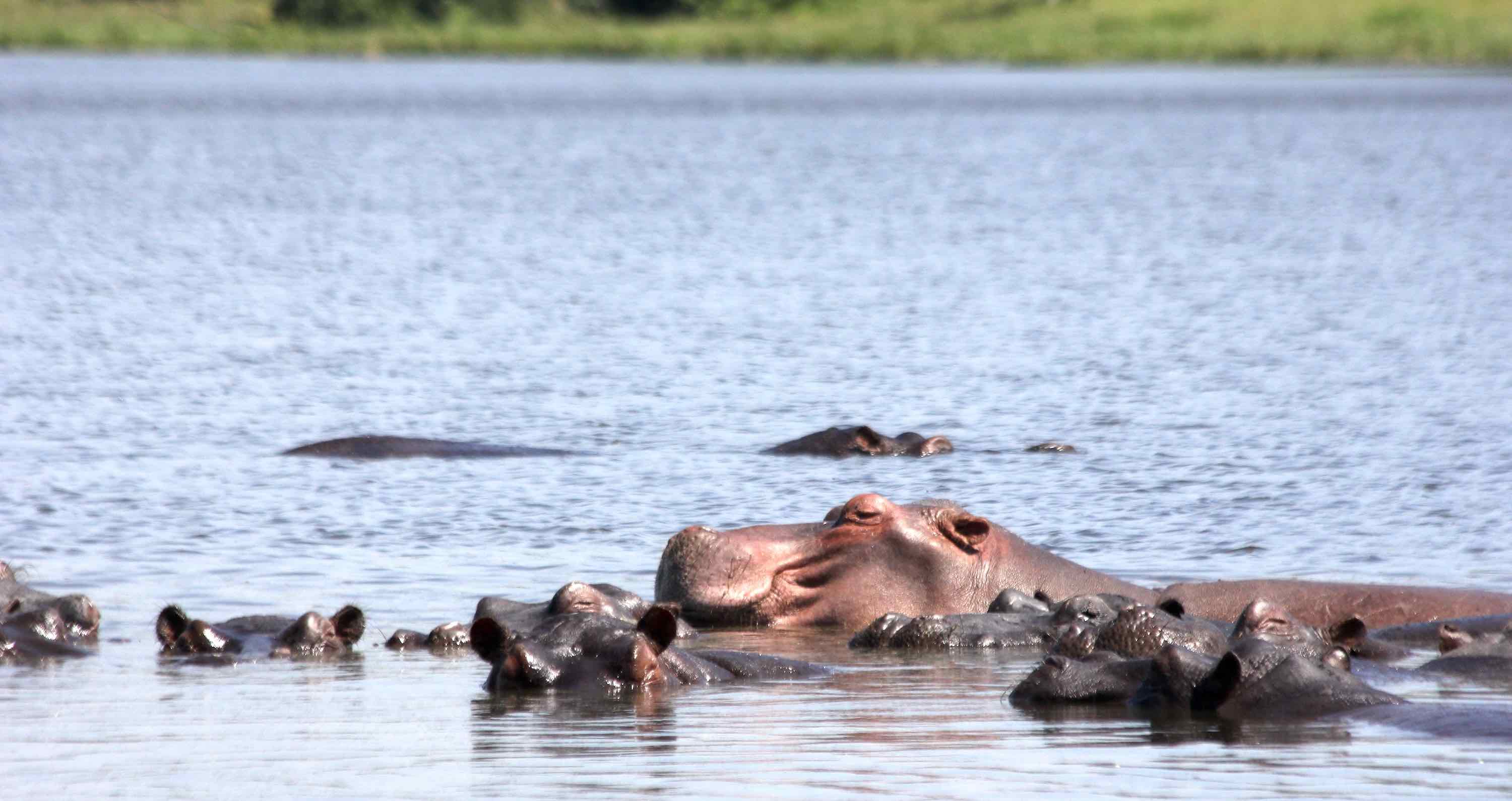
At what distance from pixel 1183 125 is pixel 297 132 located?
66.1 feet

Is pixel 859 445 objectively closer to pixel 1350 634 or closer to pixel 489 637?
pixel 1350 634

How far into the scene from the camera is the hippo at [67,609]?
29.5 ft

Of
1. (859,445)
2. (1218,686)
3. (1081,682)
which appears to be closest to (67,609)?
(1081,682)

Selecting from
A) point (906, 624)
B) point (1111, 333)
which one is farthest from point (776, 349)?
point (906, 624)

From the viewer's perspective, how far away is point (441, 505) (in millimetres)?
12938

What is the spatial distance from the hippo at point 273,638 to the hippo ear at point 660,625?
135cm

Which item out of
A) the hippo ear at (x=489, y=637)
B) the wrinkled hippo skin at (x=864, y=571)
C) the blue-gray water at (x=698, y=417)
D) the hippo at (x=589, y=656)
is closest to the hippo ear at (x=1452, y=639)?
the blue-gray water at (x=698, y=417)

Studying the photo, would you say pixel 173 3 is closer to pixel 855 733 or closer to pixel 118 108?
pixel 118 108

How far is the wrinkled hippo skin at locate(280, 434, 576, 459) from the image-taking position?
48.3 ft

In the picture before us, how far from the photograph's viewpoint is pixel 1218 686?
24.5 feet

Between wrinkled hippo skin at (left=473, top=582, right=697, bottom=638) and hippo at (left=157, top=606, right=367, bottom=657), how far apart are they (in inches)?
18.5

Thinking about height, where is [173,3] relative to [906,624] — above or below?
above

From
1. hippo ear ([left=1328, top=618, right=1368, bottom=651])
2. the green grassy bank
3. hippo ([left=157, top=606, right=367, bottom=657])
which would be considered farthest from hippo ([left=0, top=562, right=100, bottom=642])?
the green grassy bank

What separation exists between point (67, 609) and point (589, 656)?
2032mm
